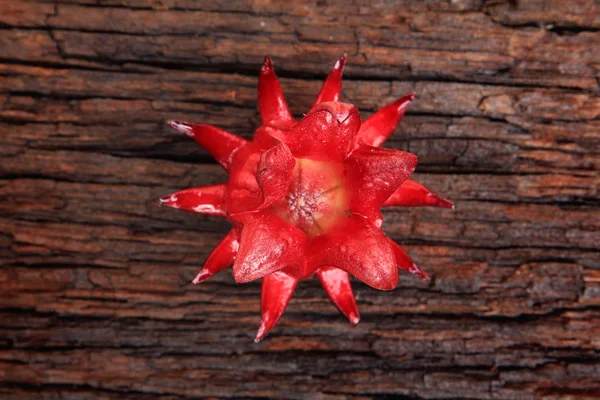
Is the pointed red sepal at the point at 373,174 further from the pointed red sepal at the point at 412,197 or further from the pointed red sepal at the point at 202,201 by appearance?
the pointed red sepal at the point at 202,201

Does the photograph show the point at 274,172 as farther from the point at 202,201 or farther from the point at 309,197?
the point at 202,201

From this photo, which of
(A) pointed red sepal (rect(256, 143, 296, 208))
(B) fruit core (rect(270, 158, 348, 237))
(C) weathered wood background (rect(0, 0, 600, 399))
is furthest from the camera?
(C) weathered wood background (rect(0, 0, 600, 399))

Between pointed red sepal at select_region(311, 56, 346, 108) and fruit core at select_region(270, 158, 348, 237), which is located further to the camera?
pointed red sepal at select_region(311, 56, 346, 108)

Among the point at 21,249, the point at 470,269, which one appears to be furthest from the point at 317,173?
the point at 21,249

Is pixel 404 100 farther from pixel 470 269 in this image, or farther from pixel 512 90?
pixel 470 269

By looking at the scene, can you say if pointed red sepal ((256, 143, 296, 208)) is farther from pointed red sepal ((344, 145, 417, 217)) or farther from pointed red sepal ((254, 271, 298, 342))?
pointed red sepal ((254, 271, 298, 342))

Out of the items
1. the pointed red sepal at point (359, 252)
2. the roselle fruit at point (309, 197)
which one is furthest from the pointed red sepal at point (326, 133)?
the pointed red sepal at point (359, 252)

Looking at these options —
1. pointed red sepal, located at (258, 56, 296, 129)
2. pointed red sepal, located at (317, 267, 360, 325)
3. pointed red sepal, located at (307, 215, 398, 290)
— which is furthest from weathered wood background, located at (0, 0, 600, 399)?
pointed red sepal, located at (307, 215, 398, 290)
